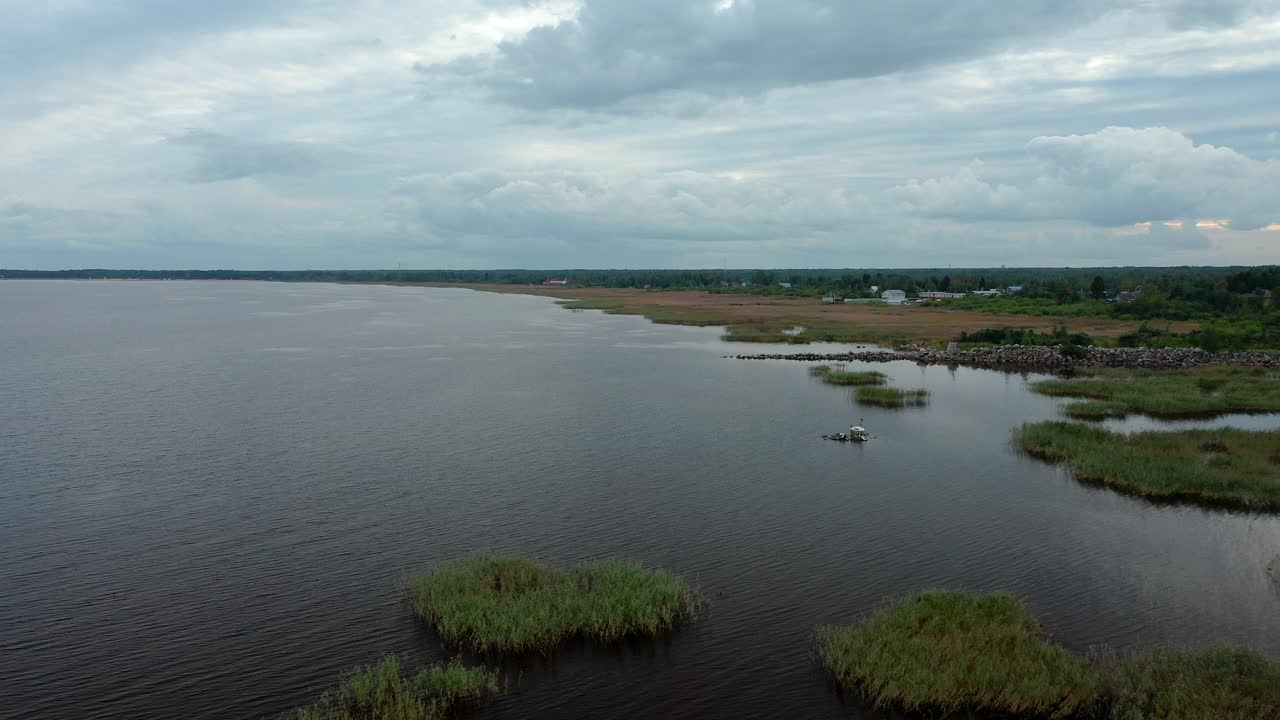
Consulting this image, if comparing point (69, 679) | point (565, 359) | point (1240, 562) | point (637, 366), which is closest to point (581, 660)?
point (69, 679)

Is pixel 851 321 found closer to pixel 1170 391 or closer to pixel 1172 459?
pixel 1170 391

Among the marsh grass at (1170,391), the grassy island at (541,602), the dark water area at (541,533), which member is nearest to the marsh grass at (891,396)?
the dark water area at (541,533)

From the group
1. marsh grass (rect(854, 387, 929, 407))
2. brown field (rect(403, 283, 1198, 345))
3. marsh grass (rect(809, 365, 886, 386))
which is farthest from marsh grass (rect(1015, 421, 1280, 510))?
brown field (rect(403, 283, 1198, 345))

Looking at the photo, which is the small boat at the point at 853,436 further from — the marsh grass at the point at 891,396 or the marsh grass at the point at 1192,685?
the marsh grass at the point at 1192,685

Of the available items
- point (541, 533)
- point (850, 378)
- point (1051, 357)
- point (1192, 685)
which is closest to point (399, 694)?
point (541, 533)

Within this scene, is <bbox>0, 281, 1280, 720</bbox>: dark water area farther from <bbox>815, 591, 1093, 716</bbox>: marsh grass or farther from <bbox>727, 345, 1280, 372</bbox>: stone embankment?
<bbox>727, 345, 1280, 372</bbox>: stone embankment

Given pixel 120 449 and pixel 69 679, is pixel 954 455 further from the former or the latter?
pixel 120 449
